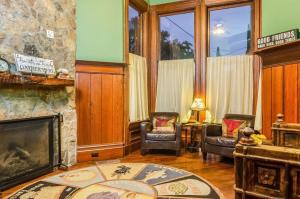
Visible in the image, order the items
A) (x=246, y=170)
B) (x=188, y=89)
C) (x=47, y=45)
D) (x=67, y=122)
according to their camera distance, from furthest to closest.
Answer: (x=188, y=89)
(x=67, y=122)
(x=47, y=45)
(x=246, y=170)

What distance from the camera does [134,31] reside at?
5.85m

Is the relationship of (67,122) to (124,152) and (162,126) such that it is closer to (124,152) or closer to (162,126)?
(124,152)

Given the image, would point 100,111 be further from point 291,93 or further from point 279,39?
point 279,39

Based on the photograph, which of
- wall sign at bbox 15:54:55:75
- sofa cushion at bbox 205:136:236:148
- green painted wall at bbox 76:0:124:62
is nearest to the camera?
wall sign at bbox 15:54:55:75

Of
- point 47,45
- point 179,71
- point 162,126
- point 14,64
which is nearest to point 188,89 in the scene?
point 179,71

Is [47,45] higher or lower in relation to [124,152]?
higher

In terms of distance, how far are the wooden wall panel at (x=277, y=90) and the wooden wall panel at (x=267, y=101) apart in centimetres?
9

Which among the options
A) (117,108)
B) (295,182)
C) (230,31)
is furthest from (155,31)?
(295,182)

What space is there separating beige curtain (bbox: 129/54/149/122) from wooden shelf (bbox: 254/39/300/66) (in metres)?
2.56

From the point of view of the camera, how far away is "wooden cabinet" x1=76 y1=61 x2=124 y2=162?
452 centimetres

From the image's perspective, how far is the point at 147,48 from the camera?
6.08 metres

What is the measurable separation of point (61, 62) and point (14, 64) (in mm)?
875

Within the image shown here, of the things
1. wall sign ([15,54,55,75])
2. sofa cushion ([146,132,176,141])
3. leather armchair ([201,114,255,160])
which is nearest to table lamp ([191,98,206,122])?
leather armchair ([201,114,255,160])

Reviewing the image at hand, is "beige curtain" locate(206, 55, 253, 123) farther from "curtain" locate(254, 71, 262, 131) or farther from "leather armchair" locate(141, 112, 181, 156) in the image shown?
"leather armchair" locate(141, 112, 181, 156)
